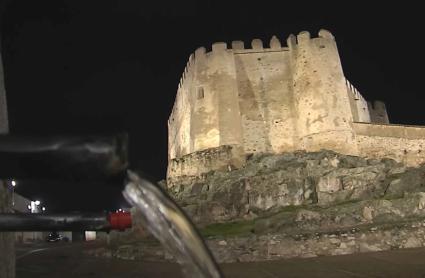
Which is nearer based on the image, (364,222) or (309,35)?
(364,222)

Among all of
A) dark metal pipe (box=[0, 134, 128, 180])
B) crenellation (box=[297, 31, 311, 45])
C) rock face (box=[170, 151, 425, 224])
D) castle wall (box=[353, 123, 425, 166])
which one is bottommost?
dark metal pipe (box=[0, 134, 128, 180])

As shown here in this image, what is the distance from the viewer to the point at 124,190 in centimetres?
191

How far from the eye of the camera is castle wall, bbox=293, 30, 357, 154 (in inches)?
1078

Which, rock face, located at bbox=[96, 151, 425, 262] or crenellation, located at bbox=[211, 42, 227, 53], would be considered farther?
crenellation, located at bbox=[211, 42, 227, 53]

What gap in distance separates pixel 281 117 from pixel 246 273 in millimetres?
20670

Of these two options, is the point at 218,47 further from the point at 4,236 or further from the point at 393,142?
the point at 4,236

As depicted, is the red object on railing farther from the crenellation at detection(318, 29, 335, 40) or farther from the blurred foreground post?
the crenellation at detection(318, 29, 335, 40)

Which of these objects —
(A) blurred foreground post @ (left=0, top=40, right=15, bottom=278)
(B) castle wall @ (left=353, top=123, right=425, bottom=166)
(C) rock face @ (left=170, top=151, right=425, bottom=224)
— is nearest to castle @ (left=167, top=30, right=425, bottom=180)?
(B) castle wall @ (left=353, top=123, right=425, bottom=166)

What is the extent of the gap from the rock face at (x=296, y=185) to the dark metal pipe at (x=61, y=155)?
19.7 meters

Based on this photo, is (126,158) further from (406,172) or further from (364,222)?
(406,172)

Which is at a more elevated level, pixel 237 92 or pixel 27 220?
pixel 237 92

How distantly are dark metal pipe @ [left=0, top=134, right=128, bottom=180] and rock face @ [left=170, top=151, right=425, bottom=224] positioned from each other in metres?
19.7

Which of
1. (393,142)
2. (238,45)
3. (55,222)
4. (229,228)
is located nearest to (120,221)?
(55,222)

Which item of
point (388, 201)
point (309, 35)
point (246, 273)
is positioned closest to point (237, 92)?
point (309, 35)
